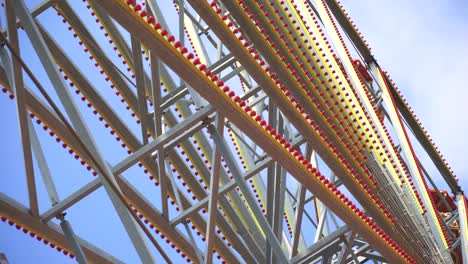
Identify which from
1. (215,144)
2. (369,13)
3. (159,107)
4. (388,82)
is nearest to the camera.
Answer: (215,144)

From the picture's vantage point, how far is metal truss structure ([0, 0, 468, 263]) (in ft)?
30.6

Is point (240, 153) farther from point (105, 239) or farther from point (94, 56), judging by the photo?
point (105, 239)

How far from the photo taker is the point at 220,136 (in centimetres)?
1029

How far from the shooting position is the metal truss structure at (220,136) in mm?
9312

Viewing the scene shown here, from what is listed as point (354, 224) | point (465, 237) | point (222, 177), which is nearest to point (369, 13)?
point (465, 237)

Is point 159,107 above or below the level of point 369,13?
below

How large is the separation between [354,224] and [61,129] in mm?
4569

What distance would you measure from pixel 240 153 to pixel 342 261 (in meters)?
4.98

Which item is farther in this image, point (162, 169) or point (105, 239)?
point (105, 239)

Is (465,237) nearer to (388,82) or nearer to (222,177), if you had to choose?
(388,82)

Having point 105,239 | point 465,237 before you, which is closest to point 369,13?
point 105,239

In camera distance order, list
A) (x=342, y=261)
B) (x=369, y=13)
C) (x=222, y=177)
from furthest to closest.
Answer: (x=369, y=13), (x=222, y=177), (x=342, y=261)

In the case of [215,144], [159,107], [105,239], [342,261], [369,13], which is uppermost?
[369,13]

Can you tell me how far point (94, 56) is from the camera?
13.4m
